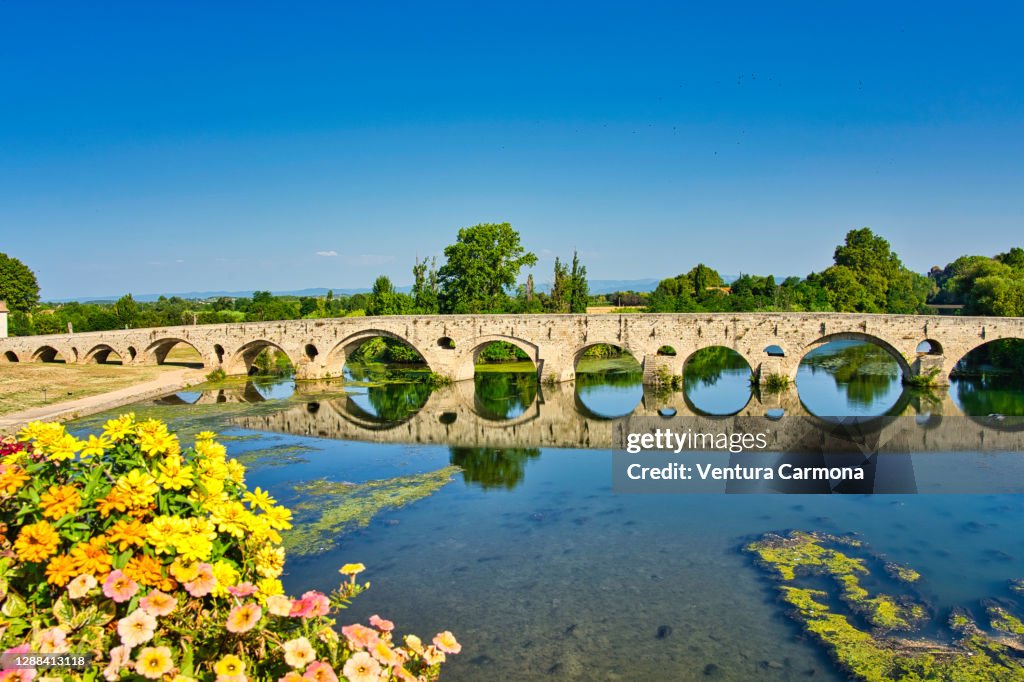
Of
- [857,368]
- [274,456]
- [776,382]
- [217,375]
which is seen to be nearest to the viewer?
[274,456]

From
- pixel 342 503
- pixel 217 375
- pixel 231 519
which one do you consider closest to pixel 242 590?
pixel 231 519

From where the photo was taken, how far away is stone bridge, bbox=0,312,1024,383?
30.8 meters

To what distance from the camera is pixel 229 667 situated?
343 cm

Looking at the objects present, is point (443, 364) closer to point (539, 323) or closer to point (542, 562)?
point (539, 323)

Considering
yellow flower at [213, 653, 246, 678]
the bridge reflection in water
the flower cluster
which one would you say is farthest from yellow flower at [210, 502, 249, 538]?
the bridge reflection in water

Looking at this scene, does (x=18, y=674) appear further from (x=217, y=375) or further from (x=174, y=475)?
(x=217, y=375)

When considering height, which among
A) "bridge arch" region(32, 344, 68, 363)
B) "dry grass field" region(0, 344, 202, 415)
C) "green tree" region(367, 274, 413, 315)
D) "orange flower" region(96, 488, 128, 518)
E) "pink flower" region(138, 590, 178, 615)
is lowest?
"dry grass field" region(0, 344, 202, 415)

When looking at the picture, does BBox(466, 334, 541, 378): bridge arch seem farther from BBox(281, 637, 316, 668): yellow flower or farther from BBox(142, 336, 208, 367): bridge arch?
BBox(281, 637, 316, 668): yellow flower

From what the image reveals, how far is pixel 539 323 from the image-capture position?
33.6 meters

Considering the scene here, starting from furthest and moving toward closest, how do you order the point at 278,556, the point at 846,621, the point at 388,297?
the point at 388,297, the point at 846,621, the point at 278,556

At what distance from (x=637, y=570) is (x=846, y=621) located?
10.9ft

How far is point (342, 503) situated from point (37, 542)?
12559mm


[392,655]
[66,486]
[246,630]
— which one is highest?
[66,486]

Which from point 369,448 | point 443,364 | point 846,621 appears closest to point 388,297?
point 443,364
